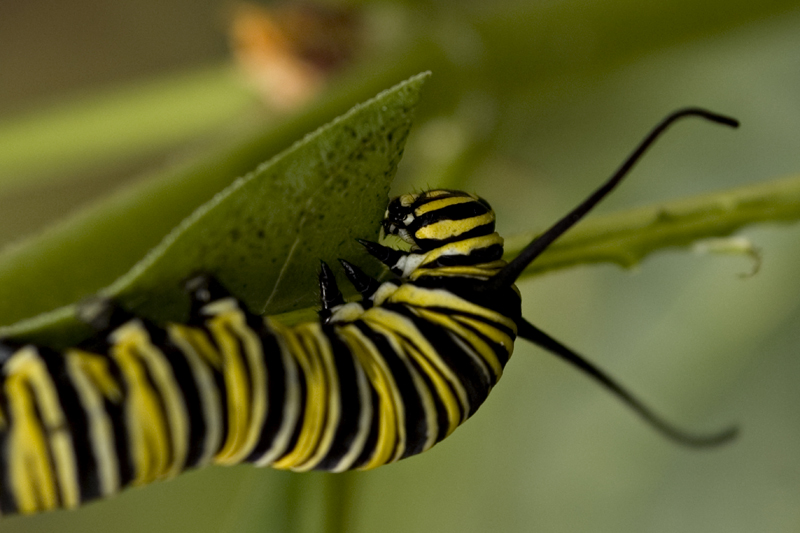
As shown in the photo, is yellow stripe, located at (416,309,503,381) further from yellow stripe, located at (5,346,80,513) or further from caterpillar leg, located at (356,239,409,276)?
yellow stripe, located at (5,346,80,513)

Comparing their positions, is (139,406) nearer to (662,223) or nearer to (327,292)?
(327,292)

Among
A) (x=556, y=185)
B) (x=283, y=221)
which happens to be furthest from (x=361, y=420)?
(x=556, y=185)

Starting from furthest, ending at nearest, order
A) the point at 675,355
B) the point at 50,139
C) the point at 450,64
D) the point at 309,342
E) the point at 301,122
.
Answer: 1. the point at 675,355
2. the point at 50,139
3. the point at 450,64
4. the point at 301,122
5. the point at 309,342

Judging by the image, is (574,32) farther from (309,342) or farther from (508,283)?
(309,342)

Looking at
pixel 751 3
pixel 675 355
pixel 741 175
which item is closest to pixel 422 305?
pixel 751 3

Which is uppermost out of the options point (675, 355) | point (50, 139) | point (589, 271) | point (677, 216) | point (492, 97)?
point (50, 139)

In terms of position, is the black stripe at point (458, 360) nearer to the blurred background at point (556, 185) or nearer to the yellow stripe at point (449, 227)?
the yellow stripe at point (449, 227)
